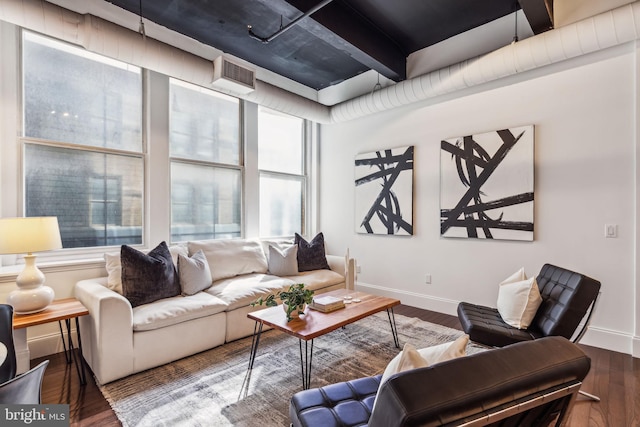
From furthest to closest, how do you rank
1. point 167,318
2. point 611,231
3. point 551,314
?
point 611,231, point 167,318, point 551,314

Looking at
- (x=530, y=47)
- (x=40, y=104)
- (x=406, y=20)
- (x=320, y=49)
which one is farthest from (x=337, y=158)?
(x=40, y=104)

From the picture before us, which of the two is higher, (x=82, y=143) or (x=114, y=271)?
(x=82, y=143)

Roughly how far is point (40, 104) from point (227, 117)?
195cm

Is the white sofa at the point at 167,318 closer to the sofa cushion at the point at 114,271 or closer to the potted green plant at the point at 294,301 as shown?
the sofa cushion at the point at 114,271

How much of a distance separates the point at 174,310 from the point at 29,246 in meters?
1.09

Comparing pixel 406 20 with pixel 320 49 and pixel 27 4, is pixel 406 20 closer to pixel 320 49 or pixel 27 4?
pixel 320 49

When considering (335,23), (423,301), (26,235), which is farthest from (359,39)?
(26,235)

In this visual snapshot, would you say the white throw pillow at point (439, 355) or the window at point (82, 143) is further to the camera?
the window at point (82, 143)

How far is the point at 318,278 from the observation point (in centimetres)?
385

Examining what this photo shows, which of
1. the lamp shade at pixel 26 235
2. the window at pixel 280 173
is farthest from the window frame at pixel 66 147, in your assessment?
the window at pixel 280 173

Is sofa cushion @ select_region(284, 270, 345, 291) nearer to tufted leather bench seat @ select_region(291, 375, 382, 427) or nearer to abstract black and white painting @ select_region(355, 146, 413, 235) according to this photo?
abstract black and white painting @ select_region(355, 146, 413, 235)

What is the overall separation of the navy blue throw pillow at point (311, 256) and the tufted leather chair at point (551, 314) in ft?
6.48

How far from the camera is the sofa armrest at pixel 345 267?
412 centimetres

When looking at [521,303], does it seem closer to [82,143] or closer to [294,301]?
[294,301]
